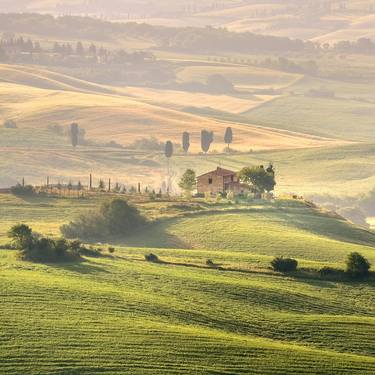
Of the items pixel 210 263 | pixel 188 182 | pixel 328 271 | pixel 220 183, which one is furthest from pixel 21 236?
pixel 220 183

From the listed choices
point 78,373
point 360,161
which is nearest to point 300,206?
point 78,373

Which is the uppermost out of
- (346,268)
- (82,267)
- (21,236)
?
(21,236)

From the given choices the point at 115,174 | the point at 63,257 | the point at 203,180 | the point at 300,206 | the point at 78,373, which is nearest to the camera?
the point at 78,373

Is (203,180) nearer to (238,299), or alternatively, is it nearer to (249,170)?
(249,170)

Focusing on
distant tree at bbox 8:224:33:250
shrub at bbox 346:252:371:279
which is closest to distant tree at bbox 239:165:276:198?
distant tree at bbox 8:224:33:250

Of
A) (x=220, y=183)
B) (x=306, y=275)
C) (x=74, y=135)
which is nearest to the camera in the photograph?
(x=306, y=275)

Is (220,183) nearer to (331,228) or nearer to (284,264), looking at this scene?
(331,228)

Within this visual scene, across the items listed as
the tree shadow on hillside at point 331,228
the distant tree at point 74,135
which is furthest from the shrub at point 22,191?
the distant tree at point 74,135
